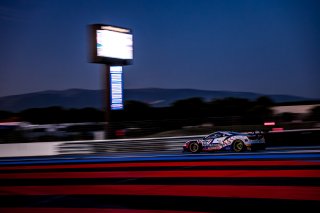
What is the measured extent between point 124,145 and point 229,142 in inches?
237

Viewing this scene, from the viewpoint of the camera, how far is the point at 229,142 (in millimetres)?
16750

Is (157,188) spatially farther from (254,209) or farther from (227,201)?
(254,209)

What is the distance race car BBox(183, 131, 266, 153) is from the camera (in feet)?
53.0

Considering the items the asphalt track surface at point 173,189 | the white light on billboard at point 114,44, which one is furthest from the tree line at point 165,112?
the asphalt track surface at point 173,189

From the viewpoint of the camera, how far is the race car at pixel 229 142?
636 inches

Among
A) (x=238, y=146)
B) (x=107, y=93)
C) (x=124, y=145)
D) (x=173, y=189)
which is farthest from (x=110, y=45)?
(x=173, y=189)

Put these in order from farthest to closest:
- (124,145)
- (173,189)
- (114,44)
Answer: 1. (114,44)
2. (124,145)
3. (173,189)

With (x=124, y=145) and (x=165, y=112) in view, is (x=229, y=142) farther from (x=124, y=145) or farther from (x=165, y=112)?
(x=165, y=112)

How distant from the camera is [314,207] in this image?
5953 millimetres

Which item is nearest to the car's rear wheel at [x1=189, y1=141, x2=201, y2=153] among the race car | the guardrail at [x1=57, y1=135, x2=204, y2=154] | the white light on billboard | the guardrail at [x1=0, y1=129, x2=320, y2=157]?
the race car

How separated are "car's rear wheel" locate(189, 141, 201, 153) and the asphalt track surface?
526 cm

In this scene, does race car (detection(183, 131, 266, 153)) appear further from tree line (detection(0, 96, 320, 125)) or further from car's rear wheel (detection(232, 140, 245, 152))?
tree line (detection(0, 96, 320, 125))

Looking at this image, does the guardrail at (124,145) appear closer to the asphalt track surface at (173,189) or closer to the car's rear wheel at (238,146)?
the car's rear wheel at (238,146)

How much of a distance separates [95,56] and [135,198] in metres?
18.0
